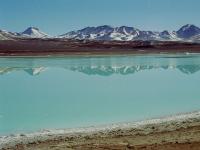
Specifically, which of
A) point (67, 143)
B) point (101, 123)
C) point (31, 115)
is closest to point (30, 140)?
point (67, 143)

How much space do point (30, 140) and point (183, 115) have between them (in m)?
5.21

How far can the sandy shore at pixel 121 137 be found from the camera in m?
8.91

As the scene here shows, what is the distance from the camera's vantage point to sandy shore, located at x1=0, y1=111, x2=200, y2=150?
8906 millimetres

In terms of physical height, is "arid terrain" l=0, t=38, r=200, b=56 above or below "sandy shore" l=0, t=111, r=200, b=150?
below

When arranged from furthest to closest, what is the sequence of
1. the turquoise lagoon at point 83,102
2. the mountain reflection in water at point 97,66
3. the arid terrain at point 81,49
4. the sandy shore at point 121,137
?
the arid terrain at point 81,49
the mountain reflection in water at point 97,66
the turquoise lagoon at point 83,102
the sandy shore at point 121,137

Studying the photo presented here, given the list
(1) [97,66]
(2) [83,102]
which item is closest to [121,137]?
(2) [83,102]

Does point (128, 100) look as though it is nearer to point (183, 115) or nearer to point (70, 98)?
point (70, 98)

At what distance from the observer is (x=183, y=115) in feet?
44.3

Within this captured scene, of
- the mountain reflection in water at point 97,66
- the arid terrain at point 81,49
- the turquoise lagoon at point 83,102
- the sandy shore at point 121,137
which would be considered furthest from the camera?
the arid terrain at point 81,49

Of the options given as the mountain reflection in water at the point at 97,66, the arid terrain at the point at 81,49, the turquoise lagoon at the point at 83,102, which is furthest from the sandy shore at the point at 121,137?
the arid terrain at the point at 81,49

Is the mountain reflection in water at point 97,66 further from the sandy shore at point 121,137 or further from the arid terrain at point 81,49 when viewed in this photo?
the sandy shore at point 121,137

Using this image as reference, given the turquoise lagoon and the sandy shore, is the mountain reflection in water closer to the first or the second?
the turquoise lagoon

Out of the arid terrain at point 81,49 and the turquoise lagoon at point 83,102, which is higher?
the turquoise lagoon at point 83,102

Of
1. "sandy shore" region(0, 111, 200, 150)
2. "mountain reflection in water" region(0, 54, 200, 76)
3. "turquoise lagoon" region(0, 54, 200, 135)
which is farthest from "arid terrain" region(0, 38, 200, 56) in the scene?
"sandy shore" region(0, 111, 200, 150)
